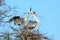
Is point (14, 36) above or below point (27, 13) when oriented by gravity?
below

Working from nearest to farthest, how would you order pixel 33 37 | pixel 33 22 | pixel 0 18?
pixel 33 37
pixel 33 22
pixel 0 18

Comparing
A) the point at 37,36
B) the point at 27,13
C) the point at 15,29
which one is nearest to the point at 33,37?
the point at 37,36

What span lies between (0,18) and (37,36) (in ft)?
6.11

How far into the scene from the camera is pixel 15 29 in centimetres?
613

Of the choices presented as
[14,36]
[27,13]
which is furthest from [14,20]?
[14,36]

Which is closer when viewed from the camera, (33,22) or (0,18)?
(33,22)

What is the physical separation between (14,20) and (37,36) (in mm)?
1233

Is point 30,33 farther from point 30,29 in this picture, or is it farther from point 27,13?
point 27,13

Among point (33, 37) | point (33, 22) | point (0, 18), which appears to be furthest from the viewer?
point (0, 18)

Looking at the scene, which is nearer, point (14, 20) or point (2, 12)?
point (14, 20)

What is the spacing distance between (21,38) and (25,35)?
13 cm

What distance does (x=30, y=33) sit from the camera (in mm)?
5969

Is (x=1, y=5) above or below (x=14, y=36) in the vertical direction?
above

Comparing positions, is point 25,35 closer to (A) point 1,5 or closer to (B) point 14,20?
(B) point 14,20
